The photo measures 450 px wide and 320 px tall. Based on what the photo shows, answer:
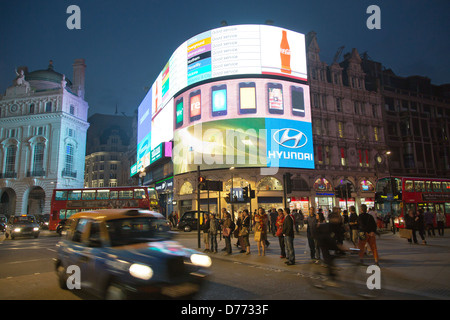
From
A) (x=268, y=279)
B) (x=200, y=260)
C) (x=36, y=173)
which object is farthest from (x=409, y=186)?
(x=36, y=173)

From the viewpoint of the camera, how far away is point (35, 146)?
52.9 meters

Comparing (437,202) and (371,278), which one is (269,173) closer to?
(437,202)

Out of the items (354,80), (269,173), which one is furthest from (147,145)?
(354,80)

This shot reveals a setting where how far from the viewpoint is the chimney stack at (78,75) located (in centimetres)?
6098

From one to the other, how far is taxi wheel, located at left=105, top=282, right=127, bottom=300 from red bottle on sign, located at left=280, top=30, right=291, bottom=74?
33694 mm

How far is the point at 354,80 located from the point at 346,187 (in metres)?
29.0

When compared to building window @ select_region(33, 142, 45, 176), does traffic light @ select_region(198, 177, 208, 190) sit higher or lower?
lower

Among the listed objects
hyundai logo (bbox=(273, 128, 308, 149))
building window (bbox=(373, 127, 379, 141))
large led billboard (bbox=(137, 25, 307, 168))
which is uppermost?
large led billboard (bbox=(137, 25, 307, 168))

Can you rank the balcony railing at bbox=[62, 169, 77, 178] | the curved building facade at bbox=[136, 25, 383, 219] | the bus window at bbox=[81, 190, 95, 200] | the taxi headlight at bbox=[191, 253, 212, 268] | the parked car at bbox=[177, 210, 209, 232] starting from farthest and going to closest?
the balcony railing at bbox=[62, 169, 77, 178], the curved building facade at bbox=[136, 25, 383, 219], the parked car at bbox=[177, 210, 209, 232], the bus window at bbox=[81, 190, 95, 200], the taxi headlight at bbox=[191, 253, 212, 268]

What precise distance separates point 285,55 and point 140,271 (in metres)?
35.3

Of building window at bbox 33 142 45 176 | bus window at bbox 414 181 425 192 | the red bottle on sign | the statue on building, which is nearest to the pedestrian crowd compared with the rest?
bus window at bbox 414 181 425 192

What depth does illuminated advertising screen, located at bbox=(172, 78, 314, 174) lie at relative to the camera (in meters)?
32.7

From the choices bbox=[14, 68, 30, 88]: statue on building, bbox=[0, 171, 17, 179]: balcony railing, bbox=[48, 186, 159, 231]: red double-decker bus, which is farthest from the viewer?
bbox=[14, 68, 30, 88]: statue on building

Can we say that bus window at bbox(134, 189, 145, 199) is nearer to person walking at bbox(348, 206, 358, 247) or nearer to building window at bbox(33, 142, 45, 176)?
person walking at bbox(348, 206, 358, 247)
